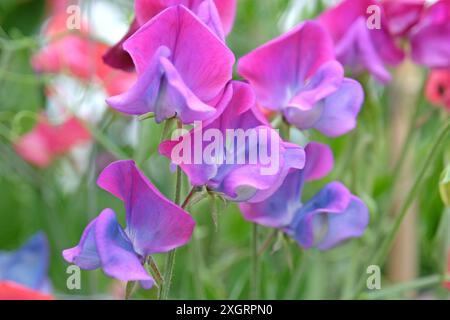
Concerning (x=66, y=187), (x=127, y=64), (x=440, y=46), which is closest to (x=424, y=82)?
(x=440, y=46)

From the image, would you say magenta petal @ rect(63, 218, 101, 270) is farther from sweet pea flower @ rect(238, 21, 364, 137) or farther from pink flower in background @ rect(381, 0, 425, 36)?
pink flower in background @ rect(381, 0, 425, 36)

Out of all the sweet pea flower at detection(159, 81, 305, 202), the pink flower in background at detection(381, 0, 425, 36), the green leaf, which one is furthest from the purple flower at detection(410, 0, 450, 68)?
the sweet pea flower at detection(159, 81, 305, 202)

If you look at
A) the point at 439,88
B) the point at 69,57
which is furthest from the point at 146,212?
the point at 69,57

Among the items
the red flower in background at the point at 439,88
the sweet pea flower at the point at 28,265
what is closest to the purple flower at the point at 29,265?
the sweet pea flower at the point at 28,265

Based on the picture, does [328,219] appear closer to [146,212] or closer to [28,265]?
[146,212]

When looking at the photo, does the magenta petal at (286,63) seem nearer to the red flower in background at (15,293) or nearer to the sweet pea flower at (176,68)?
the sweet pea flower at (176,68)
